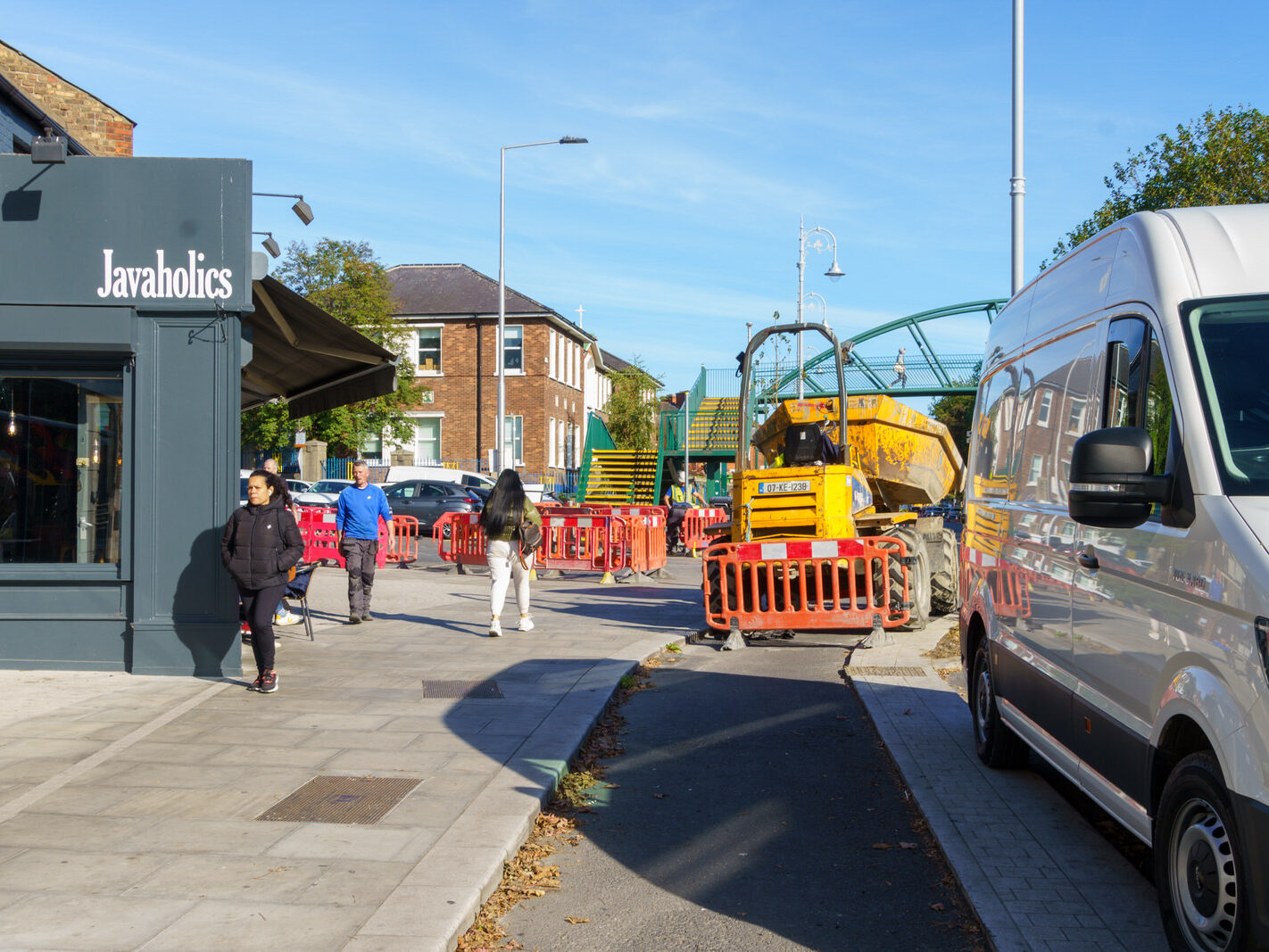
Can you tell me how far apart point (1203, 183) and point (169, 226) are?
27312 mm

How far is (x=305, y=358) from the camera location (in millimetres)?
12688

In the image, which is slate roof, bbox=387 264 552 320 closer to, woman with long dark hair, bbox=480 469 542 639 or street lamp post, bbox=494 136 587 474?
street lamp post, bbox=494 136 587 474

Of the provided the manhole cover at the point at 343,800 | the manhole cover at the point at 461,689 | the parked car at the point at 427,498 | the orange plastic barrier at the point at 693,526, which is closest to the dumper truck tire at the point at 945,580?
the manhole cover at the point at 461,689

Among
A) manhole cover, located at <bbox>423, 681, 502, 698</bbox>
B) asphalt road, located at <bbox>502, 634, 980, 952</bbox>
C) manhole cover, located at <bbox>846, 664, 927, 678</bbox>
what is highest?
manhole cover, located at <bbox>423, 681, 502, 698</bbox>

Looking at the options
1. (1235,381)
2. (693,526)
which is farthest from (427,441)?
(1235,381)

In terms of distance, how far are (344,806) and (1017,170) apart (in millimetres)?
14558

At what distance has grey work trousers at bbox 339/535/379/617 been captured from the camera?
1369 cm

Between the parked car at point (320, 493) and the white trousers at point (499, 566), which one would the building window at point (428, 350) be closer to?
the parked car at point (320, 493)

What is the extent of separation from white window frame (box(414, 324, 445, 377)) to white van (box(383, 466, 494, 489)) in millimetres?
7092

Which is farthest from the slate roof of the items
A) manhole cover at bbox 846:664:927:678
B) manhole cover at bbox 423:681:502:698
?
manhole cover at bbox 423:681:502:698

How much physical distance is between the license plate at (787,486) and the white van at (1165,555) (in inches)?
263

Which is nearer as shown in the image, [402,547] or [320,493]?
[402,547]

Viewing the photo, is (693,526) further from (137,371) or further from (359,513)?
(137,371)

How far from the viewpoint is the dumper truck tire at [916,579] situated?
13.2 m
